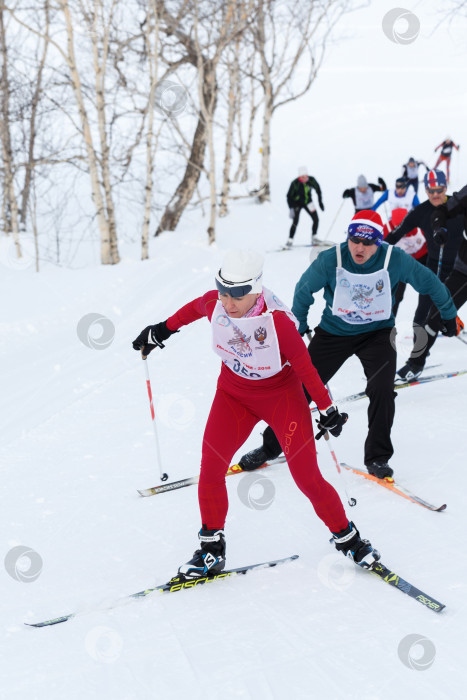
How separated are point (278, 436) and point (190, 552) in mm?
908

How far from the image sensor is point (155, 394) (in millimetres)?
6164

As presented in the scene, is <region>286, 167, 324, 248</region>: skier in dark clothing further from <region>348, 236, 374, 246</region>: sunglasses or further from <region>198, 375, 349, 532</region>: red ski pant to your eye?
<region>198, 375, 349, 532</region>: red ski pant

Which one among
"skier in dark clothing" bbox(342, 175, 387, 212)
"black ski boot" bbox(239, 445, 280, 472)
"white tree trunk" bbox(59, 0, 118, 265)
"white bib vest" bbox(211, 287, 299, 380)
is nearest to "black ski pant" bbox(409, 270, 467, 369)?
"black ski boot" bbox(239, 445, 280, 472)

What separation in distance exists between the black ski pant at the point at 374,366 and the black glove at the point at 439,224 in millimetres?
1925

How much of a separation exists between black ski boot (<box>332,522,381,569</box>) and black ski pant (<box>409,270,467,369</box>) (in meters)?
3.03

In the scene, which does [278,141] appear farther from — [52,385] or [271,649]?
[271,649]

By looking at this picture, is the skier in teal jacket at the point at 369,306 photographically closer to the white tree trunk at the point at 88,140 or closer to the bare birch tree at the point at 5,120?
the white tree trunk at the point at 88,140

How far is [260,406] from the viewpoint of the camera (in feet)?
10.2

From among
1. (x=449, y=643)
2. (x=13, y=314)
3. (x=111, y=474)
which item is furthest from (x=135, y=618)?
(x=13, y=314)

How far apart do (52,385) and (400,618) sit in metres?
4.61

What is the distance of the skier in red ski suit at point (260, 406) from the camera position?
2902 mm

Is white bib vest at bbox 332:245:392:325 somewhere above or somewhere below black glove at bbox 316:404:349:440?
above

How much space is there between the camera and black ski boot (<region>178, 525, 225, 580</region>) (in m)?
3.11

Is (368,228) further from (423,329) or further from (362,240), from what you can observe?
(423,329)
